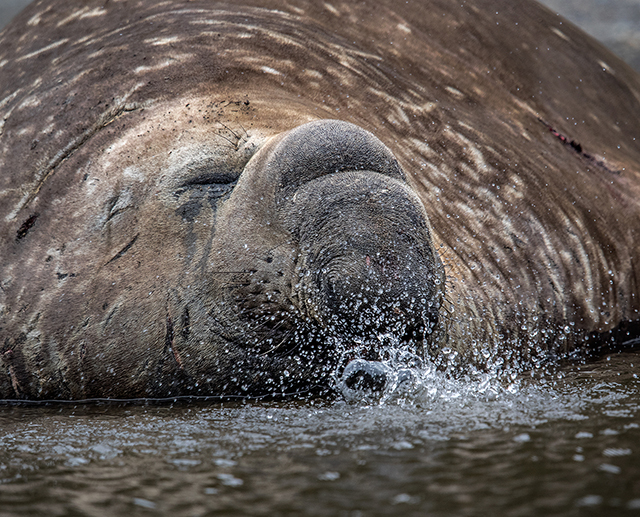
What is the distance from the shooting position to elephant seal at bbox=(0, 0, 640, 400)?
93.6 inches

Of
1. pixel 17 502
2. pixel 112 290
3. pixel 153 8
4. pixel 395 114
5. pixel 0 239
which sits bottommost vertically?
pixel 17 502

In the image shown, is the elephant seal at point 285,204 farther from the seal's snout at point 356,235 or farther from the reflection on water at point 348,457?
the reflection on water at point 348,457

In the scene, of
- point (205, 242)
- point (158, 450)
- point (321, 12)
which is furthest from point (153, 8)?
point (158, 450)

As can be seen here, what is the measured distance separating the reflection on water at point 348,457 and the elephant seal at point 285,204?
0.26m

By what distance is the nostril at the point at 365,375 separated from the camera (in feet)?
8.02

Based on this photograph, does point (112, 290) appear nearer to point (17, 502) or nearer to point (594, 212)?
point (17, 502)

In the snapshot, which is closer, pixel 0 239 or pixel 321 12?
pixel 0 239

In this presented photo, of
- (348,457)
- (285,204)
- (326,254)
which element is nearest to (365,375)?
(326,254)

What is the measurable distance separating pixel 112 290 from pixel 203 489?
1234 mm

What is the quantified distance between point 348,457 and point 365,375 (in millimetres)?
738

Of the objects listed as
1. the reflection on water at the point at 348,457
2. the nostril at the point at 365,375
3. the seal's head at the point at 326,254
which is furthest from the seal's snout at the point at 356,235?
the reflection on water at the point at 348,457

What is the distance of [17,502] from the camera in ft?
5.27

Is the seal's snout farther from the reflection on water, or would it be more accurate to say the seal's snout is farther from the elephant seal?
the reflection on water

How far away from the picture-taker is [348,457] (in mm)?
1731
